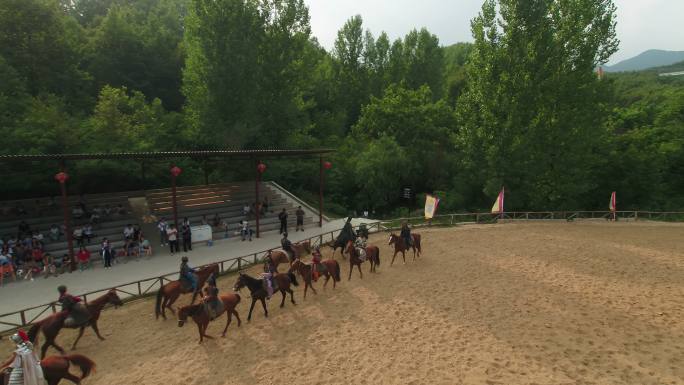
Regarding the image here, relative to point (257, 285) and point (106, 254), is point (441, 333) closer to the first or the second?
point (257, 285)

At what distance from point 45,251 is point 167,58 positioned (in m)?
33.2

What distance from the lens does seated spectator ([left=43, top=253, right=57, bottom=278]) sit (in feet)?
49.7

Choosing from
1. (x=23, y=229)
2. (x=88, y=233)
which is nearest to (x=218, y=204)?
(x=88, y=233)

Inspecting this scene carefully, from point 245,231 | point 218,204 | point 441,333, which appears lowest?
point 441,333

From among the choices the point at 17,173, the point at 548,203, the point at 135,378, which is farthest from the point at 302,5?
the point at 135,378

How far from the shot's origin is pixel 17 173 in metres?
20.4

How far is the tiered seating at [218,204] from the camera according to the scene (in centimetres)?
2280

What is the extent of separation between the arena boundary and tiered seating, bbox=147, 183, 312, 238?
172 inches

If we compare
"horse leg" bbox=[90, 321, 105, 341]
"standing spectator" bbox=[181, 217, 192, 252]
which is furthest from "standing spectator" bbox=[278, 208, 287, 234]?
"horse leg" bbox=[90, 321, 105, 341]

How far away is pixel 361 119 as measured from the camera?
39.3 meters

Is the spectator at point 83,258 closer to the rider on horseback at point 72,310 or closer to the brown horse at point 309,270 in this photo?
the rider on horseback at point 72,310

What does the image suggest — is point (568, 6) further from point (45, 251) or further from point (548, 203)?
point (45, 251)

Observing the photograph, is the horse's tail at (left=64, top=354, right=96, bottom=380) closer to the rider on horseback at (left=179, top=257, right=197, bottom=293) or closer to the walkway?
the rider on horseback at (left=179, top=257, right=197, bottom=293)

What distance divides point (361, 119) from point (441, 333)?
30908 millimetres
